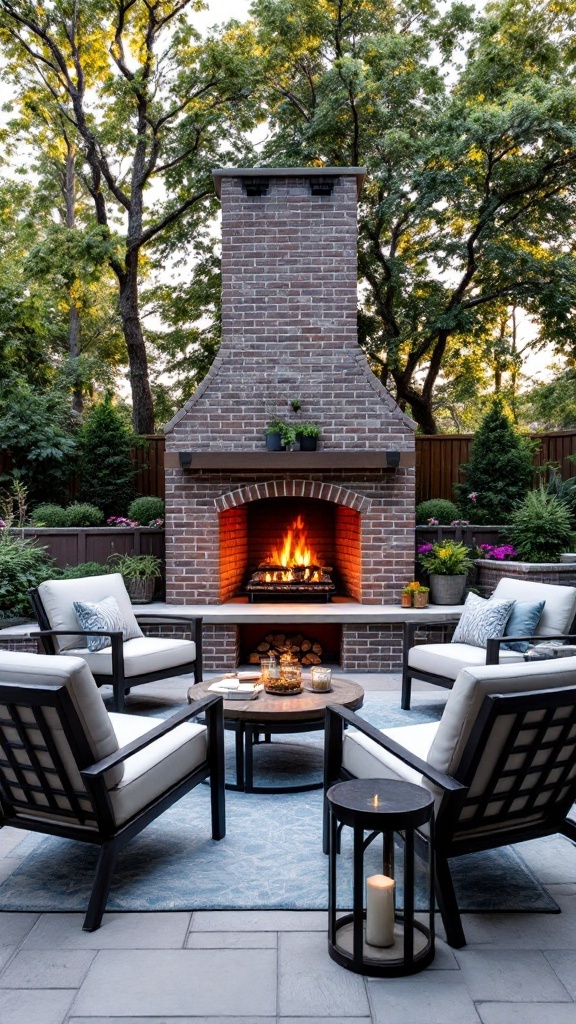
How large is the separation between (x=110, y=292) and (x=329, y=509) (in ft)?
37.3

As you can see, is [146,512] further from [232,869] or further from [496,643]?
[232,869]

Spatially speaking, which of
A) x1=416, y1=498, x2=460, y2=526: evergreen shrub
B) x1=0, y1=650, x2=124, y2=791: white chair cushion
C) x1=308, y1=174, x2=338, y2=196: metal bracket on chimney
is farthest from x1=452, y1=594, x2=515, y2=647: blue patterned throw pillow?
x1=308, y1=174, x2=338, y2=196: metal bracket on chimney

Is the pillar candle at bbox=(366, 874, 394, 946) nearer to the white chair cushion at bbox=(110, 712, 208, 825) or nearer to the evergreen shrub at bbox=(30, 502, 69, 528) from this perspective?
the white chair cushion at bbox=(110, 712, 208, 825)

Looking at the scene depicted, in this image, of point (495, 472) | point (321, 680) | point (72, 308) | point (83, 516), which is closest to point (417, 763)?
point (321, 680)

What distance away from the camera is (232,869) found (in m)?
3.01

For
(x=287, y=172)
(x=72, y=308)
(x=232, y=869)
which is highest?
(x=72, y=308)

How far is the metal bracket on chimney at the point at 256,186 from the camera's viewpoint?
690cm

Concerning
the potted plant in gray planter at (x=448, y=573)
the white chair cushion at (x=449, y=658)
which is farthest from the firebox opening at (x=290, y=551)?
the white chair cushion at (x=449, y=658)

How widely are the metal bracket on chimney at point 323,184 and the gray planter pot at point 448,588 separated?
388 cm

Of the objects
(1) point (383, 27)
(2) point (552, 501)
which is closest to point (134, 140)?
(1) point (383, 27)

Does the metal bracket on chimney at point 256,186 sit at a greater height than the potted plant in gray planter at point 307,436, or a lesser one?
greater

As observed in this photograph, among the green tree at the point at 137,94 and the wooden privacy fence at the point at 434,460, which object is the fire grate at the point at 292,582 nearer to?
the wooden privacy fence at the point at 434,460

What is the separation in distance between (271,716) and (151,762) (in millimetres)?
883

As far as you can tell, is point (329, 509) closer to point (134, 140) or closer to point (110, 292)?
point (134, 140)
